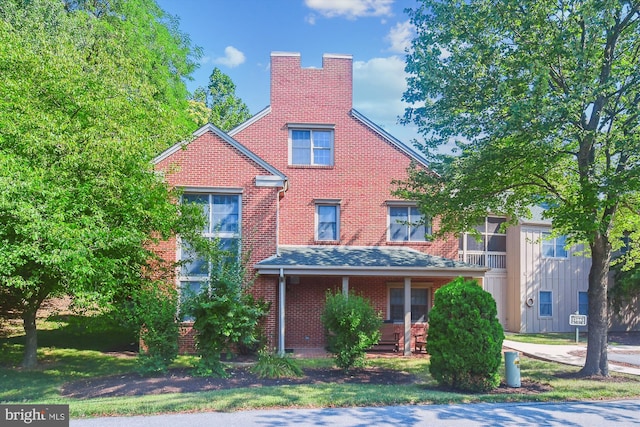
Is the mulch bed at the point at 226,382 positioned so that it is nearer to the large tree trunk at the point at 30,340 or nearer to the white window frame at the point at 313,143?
the large tree trunk at the point at 30,340

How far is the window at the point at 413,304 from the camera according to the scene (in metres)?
17.3

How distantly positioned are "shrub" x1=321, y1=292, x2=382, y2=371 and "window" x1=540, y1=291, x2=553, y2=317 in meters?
13.2

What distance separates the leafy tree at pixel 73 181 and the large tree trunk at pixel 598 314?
34.2 feet

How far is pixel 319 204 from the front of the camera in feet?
59.3

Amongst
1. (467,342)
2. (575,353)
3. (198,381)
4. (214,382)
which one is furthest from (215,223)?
(575,353)

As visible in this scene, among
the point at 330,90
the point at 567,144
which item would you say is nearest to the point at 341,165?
the point at 330,90

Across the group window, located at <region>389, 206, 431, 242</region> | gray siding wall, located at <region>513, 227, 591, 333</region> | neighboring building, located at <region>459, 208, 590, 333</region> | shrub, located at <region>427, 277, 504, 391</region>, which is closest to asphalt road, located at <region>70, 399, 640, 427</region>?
shrub, located at <region>427, 277, 504, 391</region>

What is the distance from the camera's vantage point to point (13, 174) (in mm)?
9234

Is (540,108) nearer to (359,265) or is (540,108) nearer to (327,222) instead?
(359,265)

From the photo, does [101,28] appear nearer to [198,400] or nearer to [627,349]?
[198,400]

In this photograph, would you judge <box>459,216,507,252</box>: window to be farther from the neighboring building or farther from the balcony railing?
the balcony railing

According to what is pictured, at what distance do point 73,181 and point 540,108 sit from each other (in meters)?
10.3

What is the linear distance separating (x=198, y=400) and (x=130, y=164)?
580cm

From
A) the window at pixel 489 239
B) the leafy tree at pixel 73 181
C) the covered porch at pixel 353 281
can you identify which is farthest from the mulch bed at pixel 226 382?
the window at pixel 489 239
